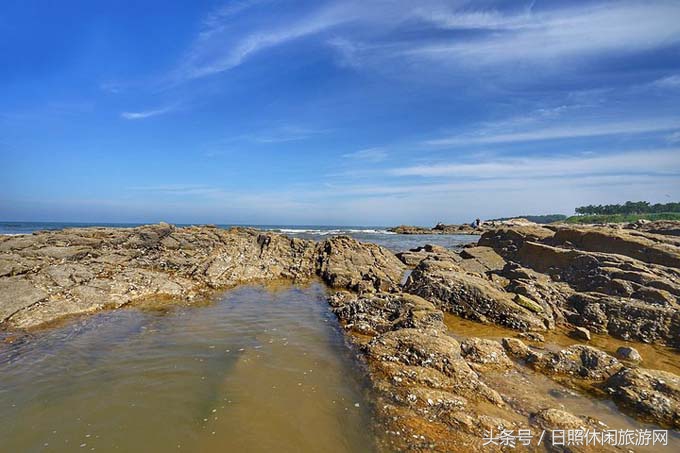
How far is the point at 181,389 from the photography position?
6.84m

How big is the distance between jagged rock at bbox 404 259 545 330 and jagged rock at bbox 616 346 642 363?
230cm

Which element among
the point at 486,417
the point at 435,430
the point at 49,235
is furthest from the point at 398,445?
the point at 49,235

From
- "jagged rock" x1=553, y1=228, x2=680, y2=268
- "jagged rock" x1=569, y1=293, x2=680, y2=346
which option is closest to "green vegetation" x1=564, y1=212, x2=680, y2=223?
"jagged rock" x1=553, y1=228, x2=680, y2=268

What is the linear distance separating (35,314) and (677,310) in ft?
71.1

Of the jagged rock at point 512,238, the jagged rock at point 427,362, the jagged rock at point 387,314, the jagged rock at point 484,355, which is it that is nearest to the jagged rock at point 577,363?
the jagged rock at point 484,355

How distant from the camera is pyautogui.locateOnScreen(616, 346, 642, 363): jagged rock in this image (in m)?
9.23

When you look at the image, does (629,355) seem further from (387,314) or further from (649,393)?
(387,314)

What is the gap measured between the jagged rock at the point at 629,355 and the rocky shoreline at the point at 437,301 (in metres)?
0.05

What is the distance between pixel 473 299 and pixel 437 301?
4.51 ft

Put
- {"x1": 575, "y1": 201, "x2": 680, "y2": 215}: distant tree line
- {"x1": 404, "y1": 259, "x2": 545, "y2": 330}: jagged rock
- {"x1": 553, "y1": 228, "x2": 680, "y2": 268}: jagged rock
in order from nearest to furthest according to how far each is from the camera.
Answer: {"x1": 404, "y1": 259, "x2": 545, "y2": 330}: jagged rock → {"x1": 553, "y1": 228, "x2": 680, "y2": 268}: jagged rock → {"x1": 575, "y1": 201, "x2": 680, "y2": 215}: distant tree line

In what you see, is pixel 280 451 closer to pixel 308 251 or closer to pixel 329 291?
pixel 329 291

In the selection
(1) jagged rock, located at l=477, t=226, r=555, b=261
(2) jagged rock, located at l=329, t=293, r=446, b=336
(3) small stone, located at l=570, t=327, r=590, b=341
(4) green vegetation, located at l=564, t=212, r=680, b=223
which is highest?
(4) green vegetation, located at l=564, t=212, r=680, b=223

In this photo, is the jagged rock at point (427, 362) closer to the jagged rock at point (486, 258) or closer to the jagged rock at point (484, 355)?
the jagged rock at point (484, 355)

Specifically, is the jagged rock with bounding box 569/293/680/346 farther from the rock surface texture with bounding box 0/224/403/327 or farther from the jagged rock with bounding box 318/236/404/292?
the rock surface texture with bounding box 0/224/403/327
